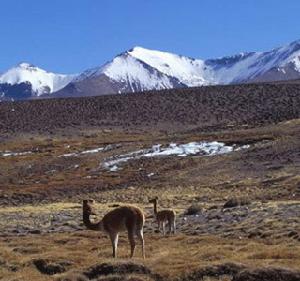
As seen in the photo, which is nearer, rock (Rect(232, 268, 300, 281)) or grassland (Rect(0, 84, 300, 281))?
rock (Rect(232, 268, 300, 281))

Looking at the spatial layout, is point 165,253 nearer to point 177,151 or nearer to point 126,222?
point 126,222

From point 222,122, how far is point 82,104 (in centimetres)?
3342

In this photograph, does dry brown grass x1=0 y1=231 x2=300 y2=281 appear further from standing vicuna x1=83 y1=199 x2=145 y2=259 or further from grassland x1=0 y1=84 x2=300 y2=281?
standing vicuna x1=83 y1=199 x2=145 y2=259

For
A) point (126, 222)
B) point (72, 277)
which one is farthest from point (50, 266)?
point (126, 222)

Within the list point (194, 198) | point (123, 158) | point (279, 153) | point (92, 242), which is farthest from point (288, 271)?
point (123, 158)

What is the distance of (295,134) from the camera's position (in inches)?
2810

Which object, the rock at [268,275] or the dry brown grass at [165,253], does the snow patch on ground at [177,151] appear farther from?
the rock at [268,275]

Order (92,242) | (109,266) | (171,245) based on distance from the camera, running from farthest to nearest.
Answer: (92,242), (171,245), (109,266)

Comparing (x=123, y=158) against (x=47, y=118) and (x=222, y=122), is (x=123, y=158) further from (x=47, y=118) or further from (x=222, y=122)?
(x=47, y=118)

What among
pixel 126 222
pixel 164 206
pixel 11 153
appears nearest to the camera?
pixel 126 222

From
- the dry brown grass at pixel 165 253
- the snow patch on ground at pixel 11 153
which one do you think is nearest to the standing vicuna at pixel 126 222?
the dry brown grass at pixel 165 253

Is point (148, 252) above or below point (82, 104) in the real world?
below

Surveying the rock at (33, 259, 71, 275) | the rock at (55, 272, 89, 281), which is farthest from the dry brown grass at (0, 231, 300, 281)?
the rock at (55, 272, 89, 281)

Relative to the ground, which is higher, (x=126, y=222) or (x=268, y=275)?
(x=126, y=222)
